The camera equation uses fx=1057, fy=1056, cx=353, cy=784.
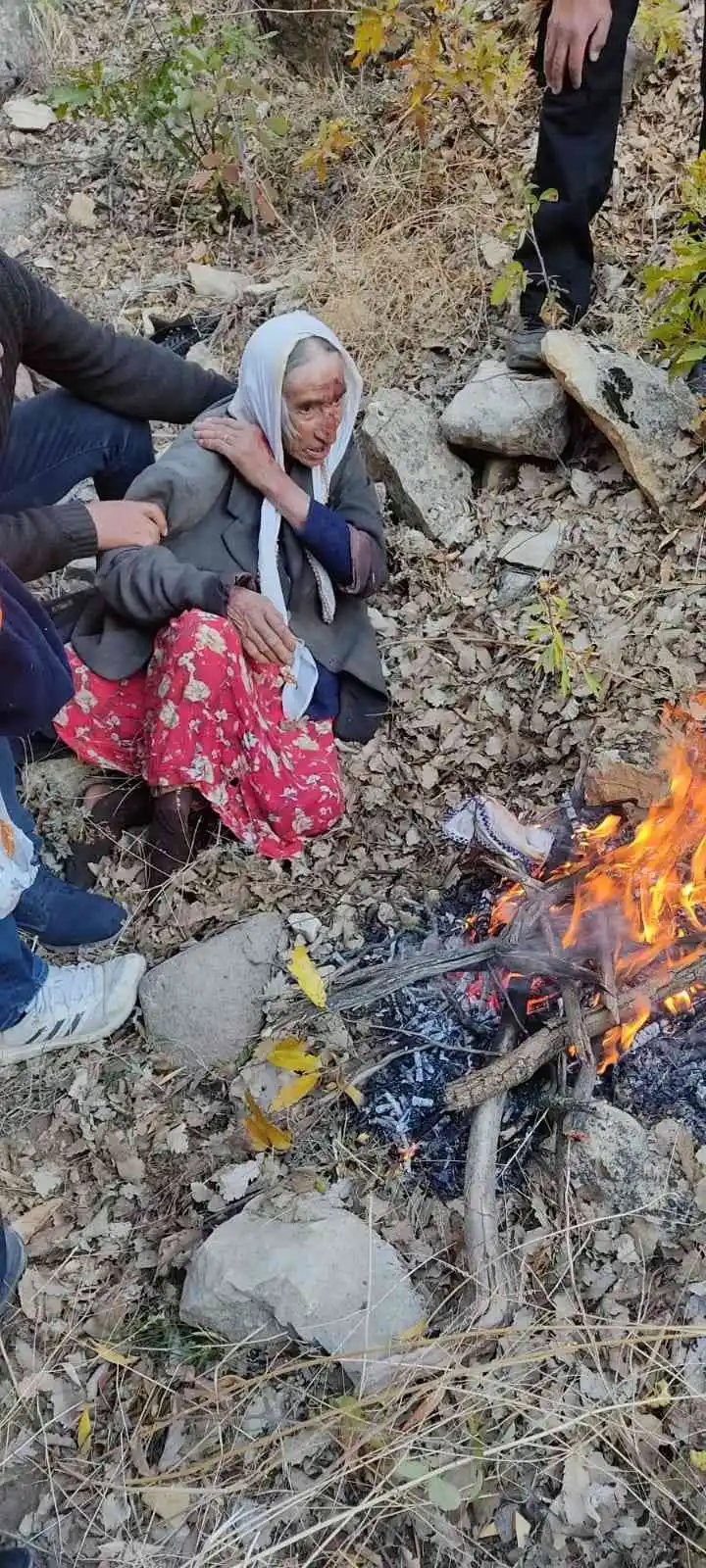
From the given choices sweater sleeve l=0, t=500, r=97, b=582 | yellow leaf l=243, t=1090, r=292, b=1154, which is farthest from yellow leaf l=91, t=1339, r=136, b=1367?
sweater sleeve l=0, t=500, r=97, b=582

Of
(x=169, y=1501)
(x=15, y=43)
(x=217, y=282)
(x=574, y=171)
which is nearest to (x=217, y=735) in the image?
(x=169, y=1501)

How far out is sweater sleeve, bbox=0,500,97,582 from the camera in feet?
9.99

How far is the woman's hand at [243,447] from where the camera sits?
3207 millimetres

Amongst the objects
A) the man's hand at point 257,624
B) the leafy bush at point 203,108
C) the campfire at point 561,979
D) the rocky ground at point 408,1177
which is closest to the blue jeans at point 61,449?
the man's hand at point 257,624

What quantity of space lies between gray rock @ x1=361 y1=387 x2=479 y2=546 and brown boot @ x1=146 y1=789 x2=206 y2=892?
1636 millimetres

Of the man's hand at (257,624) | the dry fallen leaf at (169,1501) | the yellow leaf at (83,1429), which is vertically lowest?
the yellow leaf at (83,1429)

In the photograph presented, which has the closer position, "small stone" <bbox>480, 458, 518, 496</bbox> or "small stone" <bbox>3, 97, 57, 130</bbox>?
"small stone" <bbox>480, 458, 518, 496</bbox>

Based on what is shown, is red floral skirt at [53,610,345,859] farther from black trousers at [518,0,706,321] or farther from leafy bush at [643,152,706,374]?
black trousers at [518,0,706,321]

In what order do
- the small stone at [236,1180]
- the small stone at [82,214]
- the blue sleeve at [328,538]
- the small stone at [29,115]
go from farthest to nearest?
the small stone at [29,115]
the small stone at [82,214]
the blue sleeve at [328,538]
the small stone at [236,1180]

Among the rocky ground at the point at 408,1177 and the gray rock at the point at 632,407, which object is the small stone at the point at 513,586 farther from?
the gray rock at the point at 632,407

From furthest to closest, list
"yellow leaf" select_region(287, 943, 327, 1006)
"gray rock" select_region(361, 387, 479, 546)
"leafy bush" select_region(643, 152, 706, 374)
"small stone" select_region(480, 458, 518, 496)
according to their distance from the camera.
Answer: "small stone" select_region(480, 458, 518, 496) → "gray rock" select_region(361, 387, 479, 546) → "leafy bush" select_region(643, 152, 706, 374) → "yellow leaf" select_region(287, 943, 327, 1006)

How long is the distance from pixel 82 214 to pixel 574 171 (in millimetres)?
3405

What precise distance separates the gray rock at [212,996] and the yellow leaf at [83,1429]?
911 millimetres

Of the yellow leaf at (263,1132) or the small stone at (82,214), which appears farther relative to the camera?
the small stone at (82,214)
